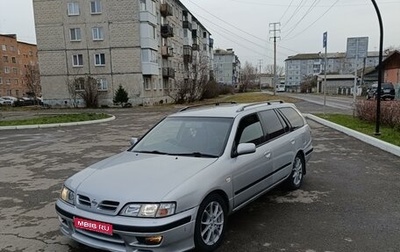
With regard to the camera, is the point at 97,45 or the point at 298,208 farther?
the point at 97,45

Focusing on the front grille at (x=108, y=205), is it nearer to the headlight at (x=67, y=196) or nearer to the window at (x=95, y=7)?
the headlight at (x=67, y=196)

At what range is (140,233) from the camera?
289cm

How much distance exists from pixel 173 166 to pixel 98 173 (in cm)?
86

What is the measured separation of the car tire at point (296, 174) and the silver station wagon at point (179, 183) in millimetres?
355

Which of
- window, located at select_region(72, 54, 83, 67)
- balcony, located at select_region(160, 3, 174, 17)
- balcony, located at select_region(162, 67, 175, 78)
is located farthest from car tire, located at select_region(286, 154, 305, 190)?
balcony, located at select_region(160, 3, 174, 17)

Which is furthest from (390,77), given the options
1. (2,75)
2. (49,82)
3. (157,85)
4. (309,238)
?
(2,75)

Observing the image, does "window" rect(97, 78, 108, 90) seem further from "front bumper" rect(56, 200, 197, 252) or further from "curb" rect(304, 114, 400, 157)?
"front bumper" rect(56, 200, 197, 252)

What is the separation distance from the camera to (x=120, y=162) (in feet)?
13.1

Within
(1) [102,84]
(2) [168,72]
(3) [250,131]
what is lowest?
(3) [250,131]

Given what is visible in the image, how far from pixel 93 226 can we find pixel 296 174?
3738mm

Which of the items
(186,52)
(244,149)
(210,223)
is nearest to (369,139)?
(244,149)

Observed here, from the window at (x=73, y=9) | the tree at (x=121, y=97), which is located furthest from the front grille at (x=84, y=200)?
the window at (x=73, y=9)

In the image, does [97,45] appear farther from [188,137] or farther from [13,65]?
[13,65]

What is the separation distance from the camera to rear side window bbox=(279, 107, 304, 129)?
19.0 ft
